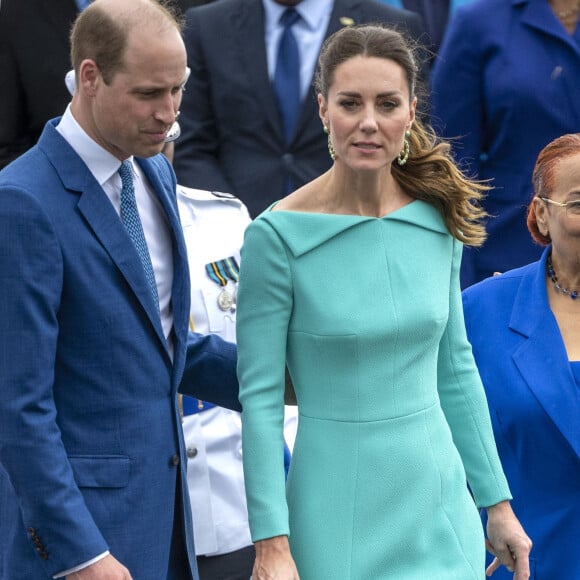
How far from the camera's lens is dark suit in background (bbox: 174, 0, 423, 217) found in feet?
18.7

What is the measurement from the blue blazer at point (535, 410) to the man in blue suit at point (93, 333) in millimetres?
1162

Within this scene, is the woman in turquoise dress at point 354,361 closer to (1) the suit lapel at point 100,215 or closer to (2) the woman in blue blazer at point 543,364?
(1) the suit lapel at point 100,215

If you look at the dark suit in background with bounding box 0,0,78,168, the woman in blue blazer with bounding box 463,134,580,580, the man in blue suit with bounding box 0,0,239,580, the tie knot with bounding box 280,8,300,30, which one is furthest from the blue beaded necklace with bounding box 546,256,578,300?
the dark suit in background with bounding box 0,0,78,168

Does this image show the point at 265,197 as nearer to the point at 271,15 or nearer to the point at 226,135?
the point at 226,135

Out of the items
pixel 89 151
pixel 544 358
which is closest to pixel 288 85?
pixel 544 358

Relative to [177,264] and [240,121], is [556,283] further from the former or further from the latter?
[240,121]

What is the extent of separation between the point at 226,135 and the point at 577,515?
2.10 m

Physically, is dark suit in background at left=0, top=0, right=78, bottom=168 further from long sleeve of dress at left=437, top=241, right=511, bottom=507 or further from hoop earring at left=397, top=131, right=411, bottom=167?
long sleeve of dress at left=437, top=241, right=511, bottom=507

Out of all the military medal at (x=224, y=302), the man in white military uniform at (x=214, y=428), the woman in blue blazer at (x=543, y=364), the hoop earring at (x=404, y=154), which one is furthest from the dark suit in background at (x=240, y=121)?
the hoop earring at (x=404, y=154)

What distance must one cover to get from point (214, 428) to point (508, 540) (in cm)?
127

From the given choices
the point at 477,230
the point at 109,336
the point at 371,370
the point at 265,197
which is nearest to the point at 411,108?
the point at 477,230

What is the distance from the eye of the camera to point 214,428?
4.85 meters

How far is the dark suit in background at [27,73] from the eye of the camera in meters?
5.66

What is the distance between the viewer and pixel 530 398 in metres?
4.43
